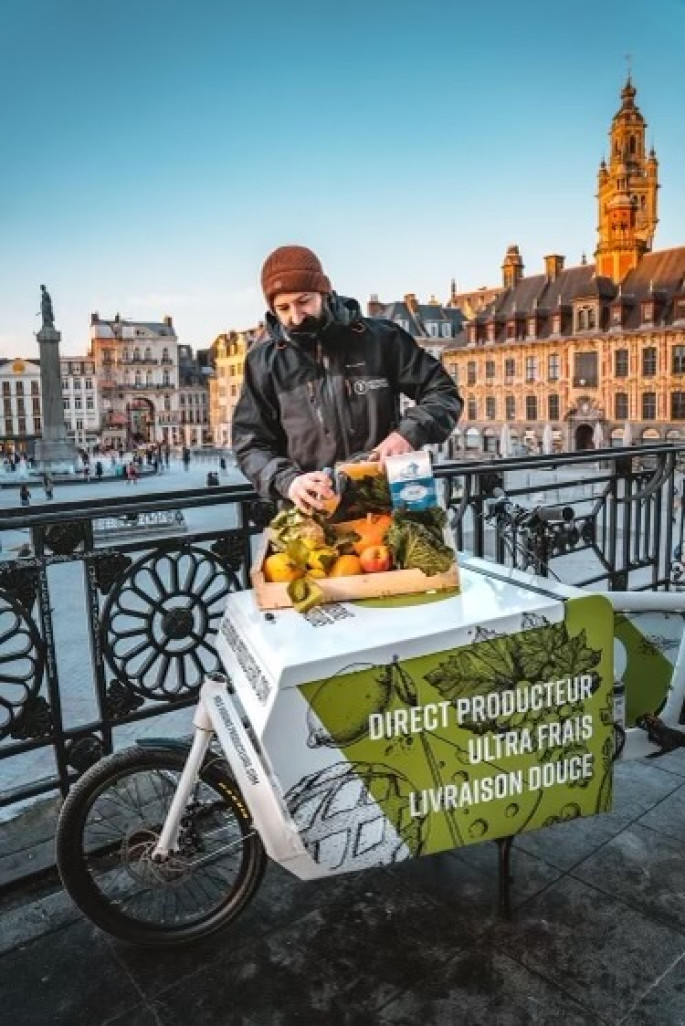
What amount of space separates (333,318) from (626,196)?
61865mm

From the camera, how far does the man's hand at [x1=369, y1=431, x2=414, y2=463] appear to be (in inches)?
95.8

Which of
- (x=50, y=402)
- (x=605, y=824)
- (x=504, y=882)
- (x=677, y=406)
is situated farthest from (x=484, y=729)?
(x=50, y=402)

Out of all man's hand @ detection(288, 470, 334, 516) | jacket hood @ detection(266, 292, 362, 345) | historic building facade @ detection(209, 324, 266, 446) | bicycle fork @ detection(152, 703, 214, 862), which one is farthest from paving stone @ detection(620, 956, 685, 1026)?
historic building facade @ detection(209, 324, 266, 446)

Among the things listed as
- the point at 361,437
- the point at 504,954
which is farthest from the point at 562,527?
the point at 504,954

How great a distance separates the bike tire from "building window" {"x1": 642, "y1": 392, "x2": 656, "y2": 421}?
53.2 m

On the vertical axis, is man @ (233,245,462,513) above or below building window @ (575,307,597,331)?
below

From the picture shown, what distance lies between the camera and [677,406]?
161ft

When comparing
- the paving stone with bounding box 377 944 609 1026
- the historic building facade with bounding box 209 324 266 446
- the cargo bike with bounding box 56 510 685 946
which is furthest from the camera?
Result: the historic building facade with bounding box 209 324 266 446

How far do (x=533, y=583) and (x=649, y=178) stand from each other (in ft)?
279

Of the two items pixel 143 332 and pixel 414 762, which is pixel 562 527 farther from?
pixel 143 332

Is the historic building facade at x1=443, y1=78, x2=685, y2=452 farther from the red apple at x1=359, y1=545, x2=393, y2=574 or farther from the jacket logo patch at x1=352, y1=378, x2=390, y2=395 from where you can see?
the red apple at x1=359, y1=545, x2=393, y2=574

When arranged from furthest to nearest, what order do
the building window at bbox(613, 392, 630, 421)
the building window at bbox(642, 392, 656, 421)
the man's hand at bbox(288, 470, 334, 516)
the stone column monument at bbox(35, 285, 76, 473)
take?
the stone column monument at bbox(35, 285, 76, 473) < the building window at bbox(613, 392, 630, 421) < the building window at bbox(642, 392, 656, 421) < the man's hand at bbox(288, 470, 334, 516)

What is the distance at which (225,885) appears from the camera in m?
2.42

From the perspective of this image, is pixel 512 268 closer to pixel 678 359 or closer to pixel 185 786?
pixel 678 359
